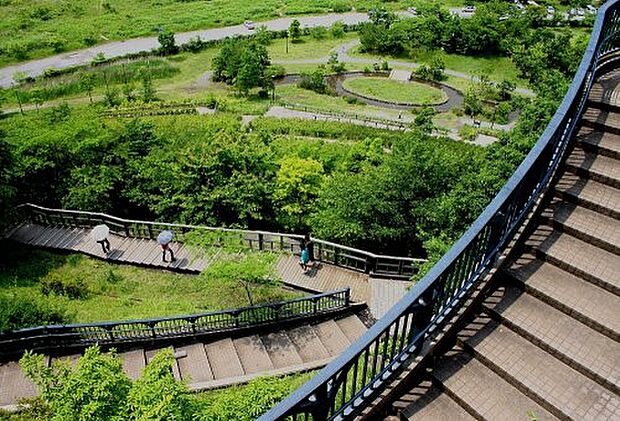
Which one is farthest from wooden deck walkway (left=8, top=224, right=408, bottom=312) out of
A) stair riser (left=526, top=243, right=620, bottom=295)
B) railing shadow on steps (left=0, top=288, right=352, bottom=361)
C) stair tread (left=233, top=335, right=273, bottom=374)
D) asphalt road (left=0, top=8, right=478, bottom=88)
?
asphalt road (left=0, top=8, right=478, bottom=88)

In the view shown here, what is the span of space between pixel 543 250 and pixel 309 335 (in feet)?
26.8

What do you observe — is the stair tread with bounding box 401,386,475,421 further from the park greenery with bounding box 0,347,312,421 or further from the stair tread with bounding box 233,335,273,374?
the stair tread with bounding box 233,335,273,374

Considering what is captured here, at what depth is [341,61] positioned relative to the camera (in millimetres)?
57094

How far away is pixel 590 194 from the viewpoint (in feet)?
20.0

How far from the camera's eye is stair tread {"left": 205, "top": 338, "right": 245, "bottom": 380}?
11734mm

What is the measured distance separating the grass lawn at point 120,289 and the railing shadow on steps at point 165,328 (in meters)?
1.06

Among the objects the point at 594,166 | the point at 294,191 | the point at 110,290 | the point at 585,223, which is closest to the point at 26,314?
the point at 110,290

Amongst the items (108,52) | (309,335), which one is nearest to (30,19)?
(108,52)

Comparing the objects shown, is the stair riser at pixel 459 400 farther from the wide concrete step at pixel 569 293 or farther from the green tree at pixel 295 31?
the green tree at pixel 295 31

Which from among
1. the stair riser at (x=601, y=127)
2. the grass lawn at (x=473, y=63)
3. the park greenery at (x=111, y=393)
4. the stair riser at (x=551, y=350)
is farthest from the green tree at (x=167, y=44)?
the stair riser at (x=551, y=350)

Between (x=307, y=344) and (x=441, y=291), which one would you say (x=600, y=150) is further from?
(x=307, y=344)

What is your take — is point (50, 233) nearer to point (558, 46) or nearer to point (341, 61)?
point (341, 61)

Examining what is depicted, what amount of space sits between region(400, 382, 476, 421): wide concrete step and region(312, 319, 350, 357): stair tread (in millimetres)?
7438

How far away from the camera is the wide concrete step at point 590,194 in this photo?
19.3ft
